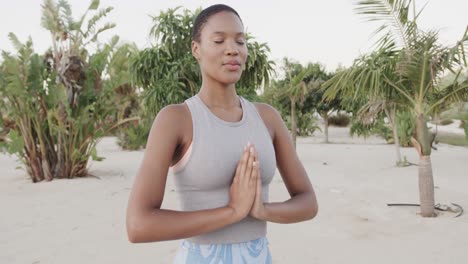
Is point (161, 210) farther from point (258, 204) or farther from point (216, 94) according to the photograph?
point (216, 94)

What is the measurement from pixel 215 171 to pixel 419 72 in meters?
5.76

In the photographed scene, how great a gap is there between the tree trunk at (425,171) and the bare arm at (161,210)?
19.3 ft

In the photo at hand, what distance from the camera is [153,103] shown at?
8.29 metres

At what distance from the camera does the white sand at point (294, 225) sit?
459 centimetres

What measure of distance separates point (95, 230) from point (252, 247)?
4.78 m

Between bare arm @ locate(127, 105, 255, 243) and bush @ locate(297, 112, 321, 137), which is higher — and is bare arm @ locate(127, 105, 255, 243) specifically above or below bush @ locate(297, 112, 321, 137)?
above

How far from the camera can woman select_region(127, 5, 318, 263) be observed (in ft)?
3.91

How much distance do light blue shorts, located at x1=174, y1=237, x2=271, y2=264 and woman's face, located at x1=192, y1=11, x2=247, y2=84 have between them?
52cm

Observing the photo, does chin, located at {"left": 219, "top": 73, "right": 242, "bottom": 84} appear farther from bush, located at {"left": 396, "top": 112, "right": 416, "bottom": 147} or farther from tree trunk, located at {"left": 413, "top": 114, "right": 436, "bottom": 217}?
bush, located at {"left": 396, "top": 112, "right": 416, "bottom": 147}

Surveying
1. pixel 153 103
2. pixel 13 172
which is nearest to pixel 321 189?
pixel 153 103

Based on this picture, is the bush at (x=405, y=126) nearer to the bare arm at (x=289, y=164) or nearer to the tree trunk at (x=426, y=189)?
the tree trunk at (x=426, y=189)

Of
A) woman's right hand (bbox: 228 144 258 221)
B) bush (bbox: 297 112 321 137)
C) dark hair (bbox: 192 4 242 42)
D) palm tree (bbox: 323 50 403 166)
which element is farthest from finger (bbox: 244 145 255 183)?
bush (bbox: 297 112 321 137)

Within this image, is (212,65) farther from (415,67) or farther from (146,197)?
(415,67)

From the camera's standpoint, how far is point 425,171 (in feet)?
21.3
